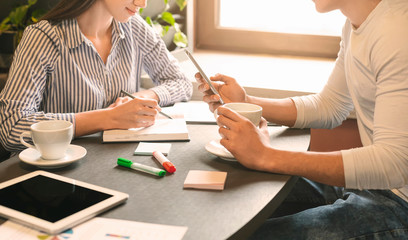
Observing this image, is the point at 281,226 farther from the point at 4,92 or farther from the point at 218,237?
the point at 4,92

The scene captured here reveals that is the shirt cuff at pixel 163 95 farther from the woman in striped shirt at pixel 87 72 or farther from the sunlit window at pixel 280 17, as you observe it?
the sunlit window at pixel 280 17

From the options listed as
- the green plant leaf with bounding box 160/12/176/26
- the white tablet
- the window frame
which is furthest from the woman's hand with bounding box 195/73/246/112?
the window frame

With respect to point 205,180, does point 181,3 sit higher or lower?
higher

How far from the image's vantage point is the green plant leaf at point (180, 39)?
91.0 inches

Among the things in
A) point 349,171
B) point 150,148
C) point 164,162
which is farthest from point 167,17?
point 349,171

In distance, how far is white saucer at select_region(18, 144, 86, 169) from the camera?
1.06 meters

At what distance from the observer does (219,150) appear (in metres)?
1.14

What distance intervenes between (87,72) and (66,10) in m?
0.20

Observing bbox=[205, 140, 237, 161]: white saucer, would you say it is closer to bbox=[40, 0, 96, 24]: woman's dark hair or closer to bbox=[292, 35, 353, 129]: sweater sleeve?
bbox=[292, 35, 353, 129]: sweater sleeve

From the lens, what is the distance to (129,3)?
1477mm

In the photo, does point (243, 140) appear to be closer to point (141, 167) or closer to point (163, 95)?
point (141, 167)

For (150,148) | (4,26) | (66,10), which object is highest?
(66,10)

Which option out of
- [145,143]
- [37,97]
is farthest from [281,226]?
[37,97]

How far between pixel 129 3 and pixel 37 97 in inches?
15.5
